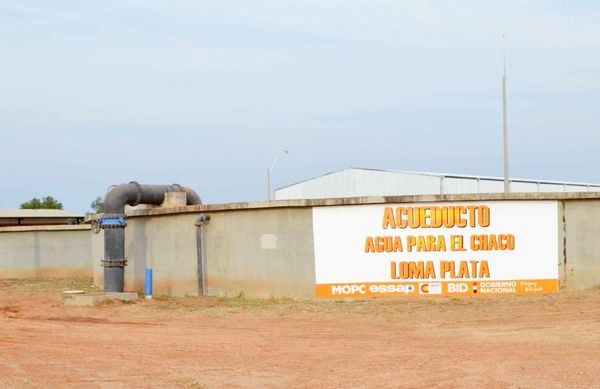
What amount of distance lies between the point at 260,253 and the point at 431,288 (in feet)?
15.5

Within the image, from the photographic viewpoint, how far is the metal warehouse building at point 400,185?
1877 inches

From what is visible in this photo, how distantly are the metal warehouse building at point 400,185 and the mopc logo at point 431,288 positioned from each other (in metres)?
24.5

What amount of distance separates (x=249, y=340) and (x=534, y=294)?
373 inches

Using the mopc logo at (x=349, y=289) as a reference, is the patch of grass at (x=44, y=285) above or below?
below

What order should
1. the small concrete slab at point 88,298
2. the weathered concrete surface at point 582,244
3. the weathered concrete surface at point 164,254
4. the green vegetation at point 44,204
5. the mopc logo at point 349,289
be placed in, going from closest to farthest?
the weathered concrete surface at point 582,244 < the mopc logo at point 349,289 < the small concrete slab at point 88,298 < the weathered concrete surface at point 164,254 < the green vegetation at point 44,204

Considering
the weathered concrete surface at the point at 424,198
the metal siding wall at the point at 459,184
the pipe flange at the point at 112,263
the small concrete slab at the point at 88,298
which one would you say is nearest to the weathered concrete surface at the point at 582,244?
the weathered concrete surface at the point at 424,198

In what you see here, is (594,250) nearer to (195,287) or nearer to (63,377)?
(195,287)

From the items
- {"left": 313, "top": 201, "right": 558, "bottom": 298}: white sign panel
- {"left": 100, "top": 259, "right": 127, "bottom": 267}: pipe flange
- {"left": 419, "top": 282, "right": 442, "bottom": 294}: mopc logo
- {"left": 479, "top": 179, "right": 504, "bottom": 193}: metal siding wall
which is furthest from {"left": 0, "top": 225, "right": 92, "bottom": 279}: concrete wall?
{"left": 479, "top": 179, "right": 504, "bottom": 193}: metal siding wall

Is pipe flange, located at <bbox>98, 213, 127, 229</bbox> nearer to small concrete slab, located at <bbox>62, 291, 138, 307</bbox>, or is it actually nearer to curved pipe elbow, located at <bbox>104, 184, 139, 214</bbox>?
curved pipe elbow, located at <bbox>104, 184, 139, 214</bbox>

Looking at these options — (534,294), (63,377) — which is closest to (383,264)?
(534,294)

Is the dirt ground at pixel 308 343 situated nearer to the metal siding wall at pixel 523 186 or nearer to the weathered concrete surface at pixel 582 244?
the weathered concrete surface at pixel 582 244

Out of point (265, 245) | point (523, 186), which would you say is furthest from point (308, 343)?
point (523, 186)

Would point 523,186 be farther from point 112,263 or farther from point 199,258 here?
point 112,263

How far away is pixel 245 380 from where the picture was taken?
1215cm
